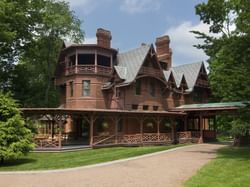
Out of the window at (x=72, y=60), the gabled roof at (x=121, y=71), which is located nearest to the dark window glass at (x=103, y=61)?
the gabled roof at (x=121, y=71)

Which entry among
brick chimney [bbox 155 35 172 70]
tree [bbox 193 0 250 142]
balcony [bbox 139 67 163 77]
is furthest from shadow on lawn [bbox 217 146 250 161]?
brick chimney [bbox 155 35 172 70]

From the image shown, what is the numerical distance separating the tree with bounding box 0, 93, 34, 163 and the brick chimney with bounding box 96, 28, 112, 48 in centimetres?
1583

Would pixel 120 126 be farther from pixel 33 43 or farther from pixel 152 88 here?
pixel 33 43

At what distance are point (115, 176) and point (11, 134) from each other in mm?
7588

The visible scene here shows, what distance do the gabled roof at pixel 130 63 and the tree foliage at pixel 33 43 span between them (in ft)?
29.3

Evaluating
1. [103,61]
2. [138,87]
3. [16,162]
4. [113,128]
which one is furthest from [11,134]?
[103,61]

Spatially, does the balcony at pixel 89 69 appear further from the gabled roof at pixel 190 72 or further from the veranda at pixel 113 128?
the gabled roof at pixel 190 72

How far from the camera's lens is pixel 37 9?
104ft

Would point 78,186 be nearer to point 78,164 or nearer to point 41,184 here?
point 41,184

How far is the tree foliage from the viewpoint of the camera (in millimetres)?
28691

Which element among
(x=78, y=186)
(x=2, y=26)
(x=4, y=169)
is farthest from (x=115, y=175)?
(x=2, y=26)

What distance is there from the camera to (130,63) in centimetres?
3111

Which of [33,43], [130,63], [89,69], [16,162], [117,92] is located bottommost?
[16,162]

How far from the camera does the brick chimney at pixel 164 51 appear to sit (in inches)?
1499
